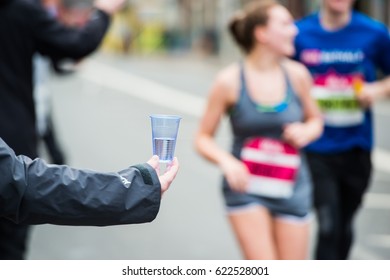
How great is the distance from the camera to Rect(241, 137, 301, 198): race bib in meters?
5.64

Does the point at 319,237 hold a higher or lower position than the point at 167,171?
lower

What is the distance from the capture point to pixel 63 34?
220 inches

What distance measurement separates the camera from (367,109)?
6691mm

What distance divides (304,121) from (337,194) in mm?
750

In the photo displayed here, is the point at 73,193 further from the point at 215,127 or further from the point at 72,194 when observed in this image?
the point at 215,127

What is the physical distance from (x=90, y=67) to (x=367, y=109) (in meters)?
37.8

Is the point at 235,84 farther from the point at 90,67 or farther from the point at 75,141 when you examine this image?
the point at 90,67

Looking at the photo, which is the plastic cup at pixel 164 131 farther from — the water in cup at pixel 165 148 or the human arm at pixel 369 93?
the human arm at pixel 369 93

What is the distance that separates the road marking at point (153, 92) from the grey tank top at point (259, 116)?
8229 mm

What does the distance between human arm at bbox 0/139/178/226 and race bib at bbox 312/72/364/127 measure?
3.61 m

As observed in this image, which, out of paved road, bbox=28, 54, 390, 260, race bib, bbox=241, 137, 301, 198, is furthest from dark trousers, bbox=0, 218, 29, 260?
paved road, bbox=28, 54, 390, 260

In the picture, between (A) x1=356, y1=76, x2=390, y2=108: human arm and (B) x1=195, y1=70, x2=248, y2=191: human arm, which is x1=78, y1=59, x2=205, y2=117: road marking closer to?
(A) x1=356, y1=76, x2=390, y2=108: human arm
